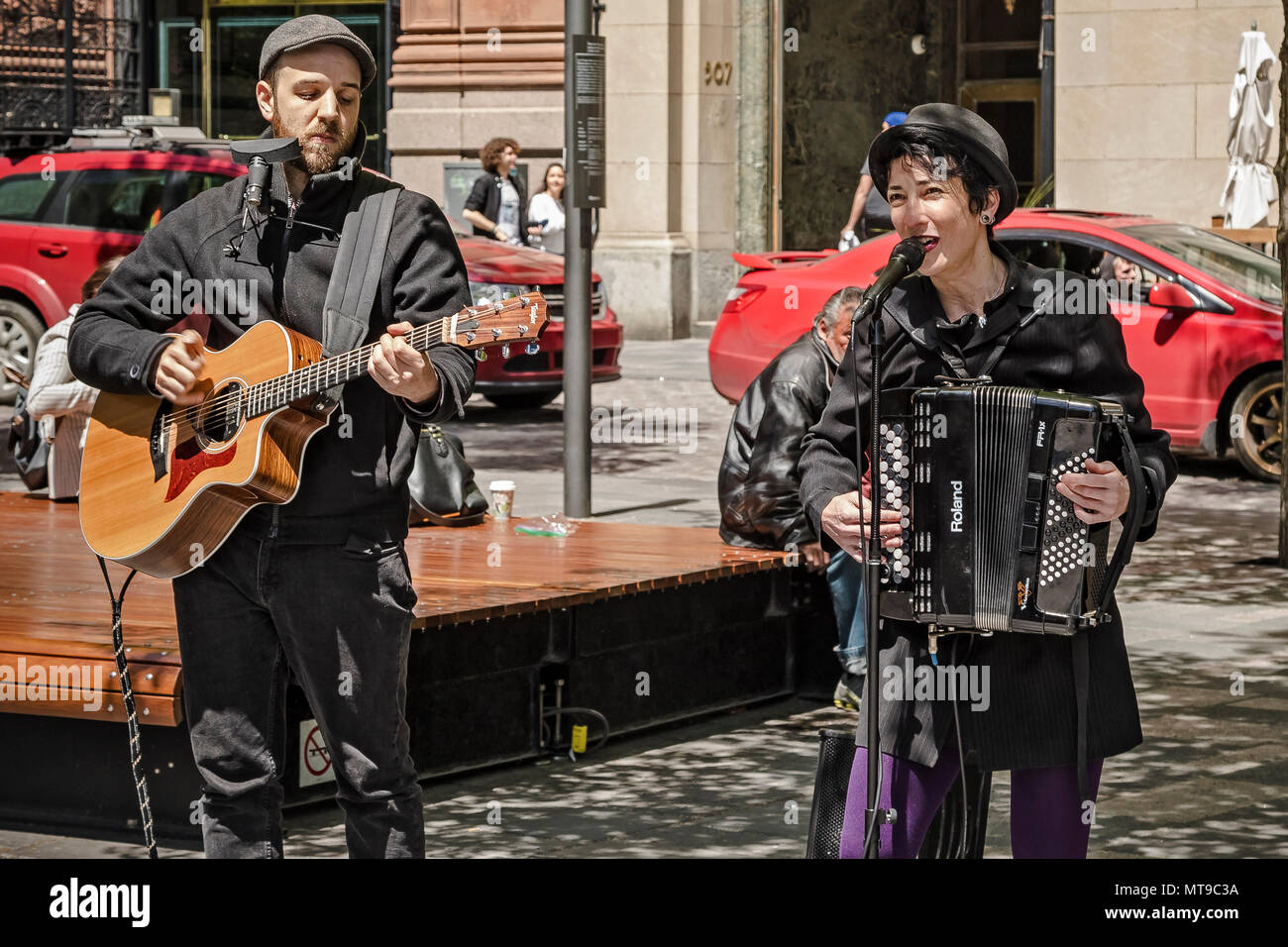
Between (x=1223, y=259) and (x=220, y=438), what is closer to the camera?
(x=220, y=438)

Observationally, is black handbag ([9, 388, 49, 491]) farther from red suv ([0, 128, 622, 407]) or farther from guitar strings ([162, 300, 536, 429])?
red suv ([0, 128, 622, 407])

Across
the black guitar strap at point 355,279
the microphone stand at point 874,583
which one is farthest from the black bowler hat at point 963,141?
the black guitar strap at point 355,279

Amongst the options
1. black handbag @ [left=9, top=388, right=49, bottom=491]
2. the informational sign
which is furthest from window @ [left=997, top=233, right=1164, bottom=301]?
black handbag @ [left=9, top=388, right=49, bottom=491]

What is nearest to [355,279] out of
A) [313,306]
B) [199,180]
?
[313,306]

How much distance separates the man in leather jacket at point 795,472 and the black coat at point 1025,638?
11.8 feet

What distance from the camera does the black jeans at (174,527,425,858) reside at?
4637mm

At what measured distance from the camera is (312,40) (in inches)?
181

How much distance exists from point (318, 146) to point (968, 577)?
1.64 meters

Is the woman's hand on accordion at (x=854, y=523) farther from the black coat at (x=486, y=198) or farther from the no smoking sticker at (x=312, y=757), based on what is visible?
the black coat at (x=486, y=198)

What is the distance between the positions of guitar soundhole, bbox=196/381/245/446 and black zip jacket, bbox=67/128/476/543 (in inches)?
5.4

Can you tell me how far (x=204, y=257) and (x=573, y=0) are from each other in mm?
7023

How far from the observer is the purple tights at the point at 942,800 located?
425cm

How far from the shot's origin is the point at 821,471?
14.7 ft

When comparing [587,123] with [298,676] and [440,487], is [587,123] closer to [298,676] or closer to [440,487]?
[440,487]
